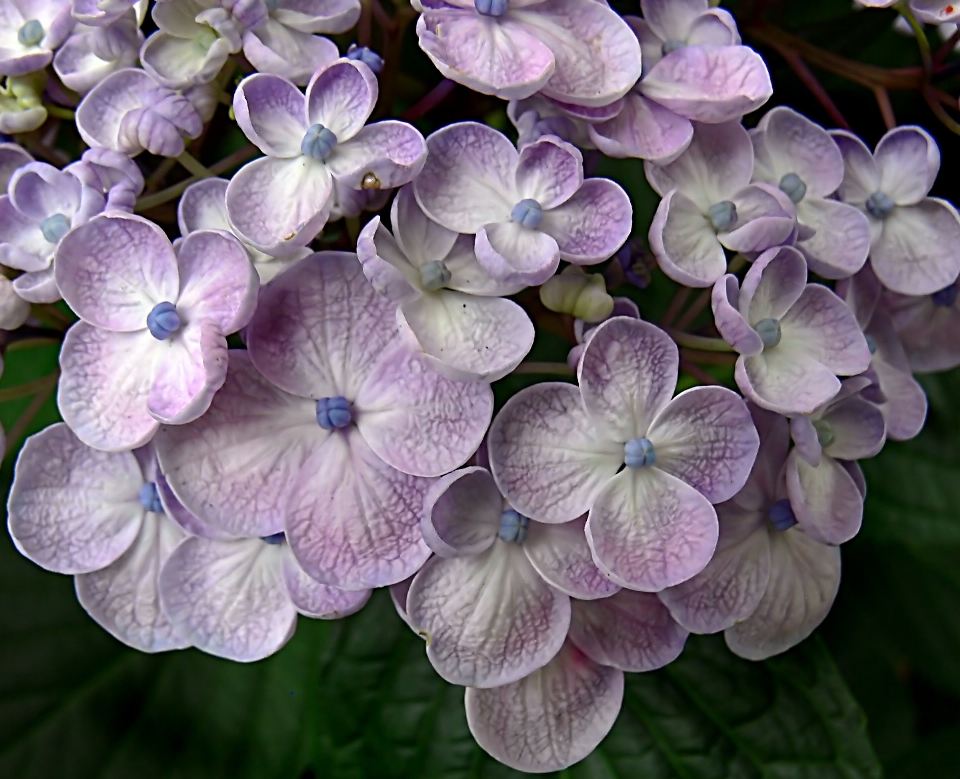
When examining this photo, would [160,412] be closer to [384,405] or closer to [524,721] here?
[384,405]

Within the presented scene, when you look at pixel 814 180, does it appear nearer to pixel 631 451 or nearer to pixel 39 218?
pixel 631 451

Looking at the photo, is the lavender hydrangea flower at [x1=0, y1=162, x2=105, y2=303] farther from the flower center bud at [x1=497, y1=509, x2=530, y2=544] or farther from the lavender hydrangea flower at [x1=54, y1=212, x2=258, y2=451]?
the flower center bud at [x1=497, y1=509, x2=530, y2=544]

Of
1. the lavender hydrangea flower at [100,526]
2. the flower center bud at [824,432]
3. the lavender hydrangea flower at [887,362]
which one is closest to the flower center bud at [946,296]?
the lavender hydrangea flower at [887,362]

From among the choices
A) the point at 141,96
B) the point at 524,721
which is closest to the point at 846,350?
the point at 524,721

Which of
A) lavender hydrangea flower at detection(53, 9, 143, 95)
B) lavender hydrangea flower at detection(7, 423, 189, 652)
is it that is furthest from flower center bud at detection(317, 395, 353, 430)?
lavender hydrangea flower at detection(53, 9, 143, 95)

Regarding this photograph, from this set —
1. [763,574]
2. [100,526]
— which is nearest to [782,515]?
[763,574]

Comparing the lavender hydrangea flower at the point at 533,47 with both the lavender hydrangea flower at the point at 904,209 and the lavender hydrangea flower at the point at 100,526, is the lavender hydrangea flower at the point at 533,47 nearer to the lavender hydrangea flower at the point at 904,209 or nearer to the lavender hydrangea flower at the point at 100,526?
the lavender hydrangea flower at the point at 904,209
